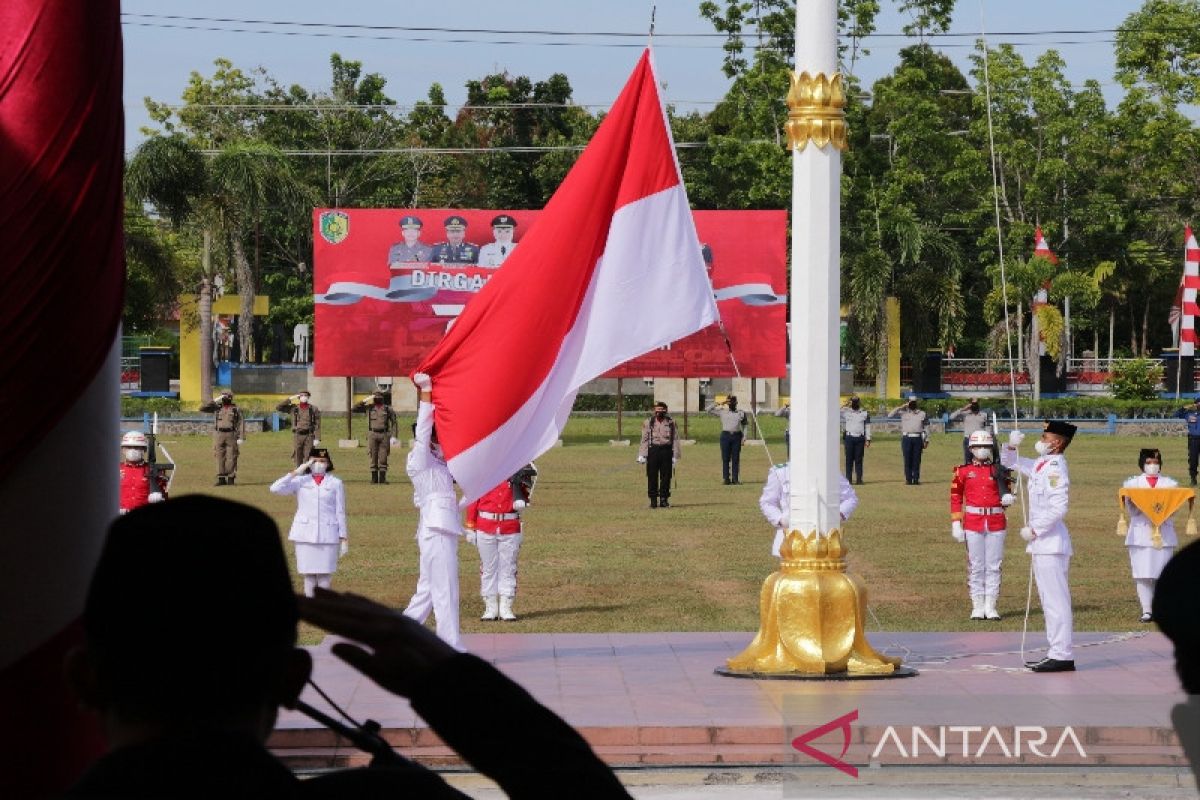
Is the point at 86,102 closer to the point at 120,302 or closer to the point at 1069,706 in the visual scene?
the point at 120,302

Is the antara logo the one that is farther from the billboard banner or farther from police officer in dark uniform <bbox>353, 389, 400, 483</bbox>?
the billboard banner

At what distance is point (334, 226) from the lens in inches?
1807

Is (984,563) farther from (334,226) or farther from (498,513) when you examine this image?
(334,226)

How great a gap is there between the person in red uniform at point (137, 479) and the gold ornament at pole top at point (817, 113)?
6.68 meters

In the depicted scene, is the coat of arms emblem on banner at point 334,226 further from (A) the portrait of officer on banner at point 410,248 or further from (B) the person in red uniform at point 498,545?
(B) the person in red uniform at point 498,545

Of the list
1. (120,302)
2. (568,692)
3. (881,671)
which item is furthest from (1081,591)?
(120,302)

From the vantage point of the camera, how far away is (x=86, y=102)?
3.17 meters

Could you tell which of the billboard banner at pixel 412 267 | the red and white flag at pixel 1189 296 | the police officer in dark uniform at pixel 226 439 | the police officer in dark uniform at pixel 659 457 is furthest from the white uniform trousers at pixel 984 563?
the red and white flag at pixel 1189 296

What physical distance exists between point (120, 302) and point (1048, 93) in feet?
204

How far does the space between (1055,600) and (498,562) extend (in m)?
5.05

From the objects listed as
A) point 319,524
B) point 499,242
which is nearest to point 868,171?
point 499,242

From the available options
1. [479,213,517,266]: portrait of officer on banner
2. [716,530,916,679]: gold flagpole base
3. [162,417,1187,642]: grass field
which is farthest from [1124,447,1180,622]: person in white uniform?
[479,213,517,266]: portrait of officer on banner

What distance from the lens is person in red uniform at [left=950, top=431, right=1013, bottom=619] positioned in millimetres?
17828

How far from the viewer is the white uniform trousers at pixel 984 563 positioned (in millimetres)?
17766
